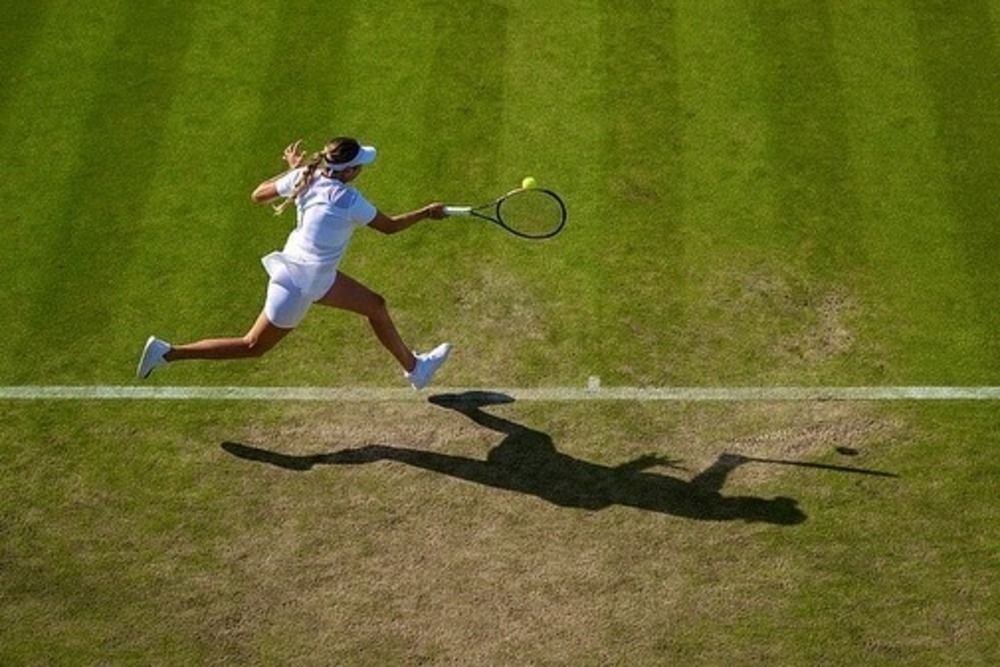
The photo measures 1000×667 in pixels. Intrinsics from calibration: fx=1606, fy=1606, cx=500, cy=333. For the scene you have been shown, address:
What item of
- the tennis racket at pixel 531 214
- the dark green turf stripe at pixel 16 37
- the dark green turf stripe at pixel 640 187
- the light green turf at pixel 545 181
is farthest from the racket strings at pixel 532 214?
the dark green turf stripe at pixel 16 37

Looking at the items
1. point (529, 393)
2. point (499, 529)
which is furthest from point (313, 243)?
point (499, 529)

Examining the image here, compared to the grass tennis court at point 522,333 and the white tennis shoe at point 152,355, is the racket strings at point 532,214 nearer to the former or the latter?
the grass tennis court at point 522,333

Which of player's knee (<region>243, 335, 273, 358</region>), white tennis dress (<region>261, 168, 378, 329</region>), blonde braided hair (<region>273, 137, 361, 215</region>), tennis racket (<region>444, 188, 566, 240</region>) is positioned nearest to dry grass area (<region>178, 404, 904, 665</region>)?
player's knee (<region>243, 335, 273, 358</region>)

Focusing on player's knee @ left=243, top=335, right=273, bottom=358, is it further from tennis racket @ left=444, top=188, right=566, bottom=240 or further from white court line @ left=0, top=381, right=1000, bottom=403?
tennis racket @ left=444, top=188, right=566, bottom=240

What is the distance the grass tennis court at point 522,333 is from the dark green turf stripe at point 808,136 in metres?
0.04

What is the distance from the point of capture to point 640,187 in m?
14.8

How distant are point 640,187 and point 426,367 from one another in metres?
3.15

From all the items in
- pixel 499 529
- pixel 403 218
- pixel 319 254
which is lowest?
pixel 499 529

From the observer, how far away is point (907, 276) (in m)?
13.8

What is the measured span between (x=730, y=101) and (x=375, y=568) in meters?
6.47

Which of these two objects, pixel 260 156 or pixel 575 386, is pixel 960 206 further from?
pixel 260 156

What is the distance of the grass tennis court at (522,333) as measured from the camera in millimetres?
11250

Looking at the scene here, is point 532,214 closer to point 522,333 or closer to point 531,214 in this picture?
point 531,214

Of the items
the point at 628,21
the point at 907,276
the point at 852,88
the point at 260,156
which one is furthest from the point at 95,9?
the point at 907,276
